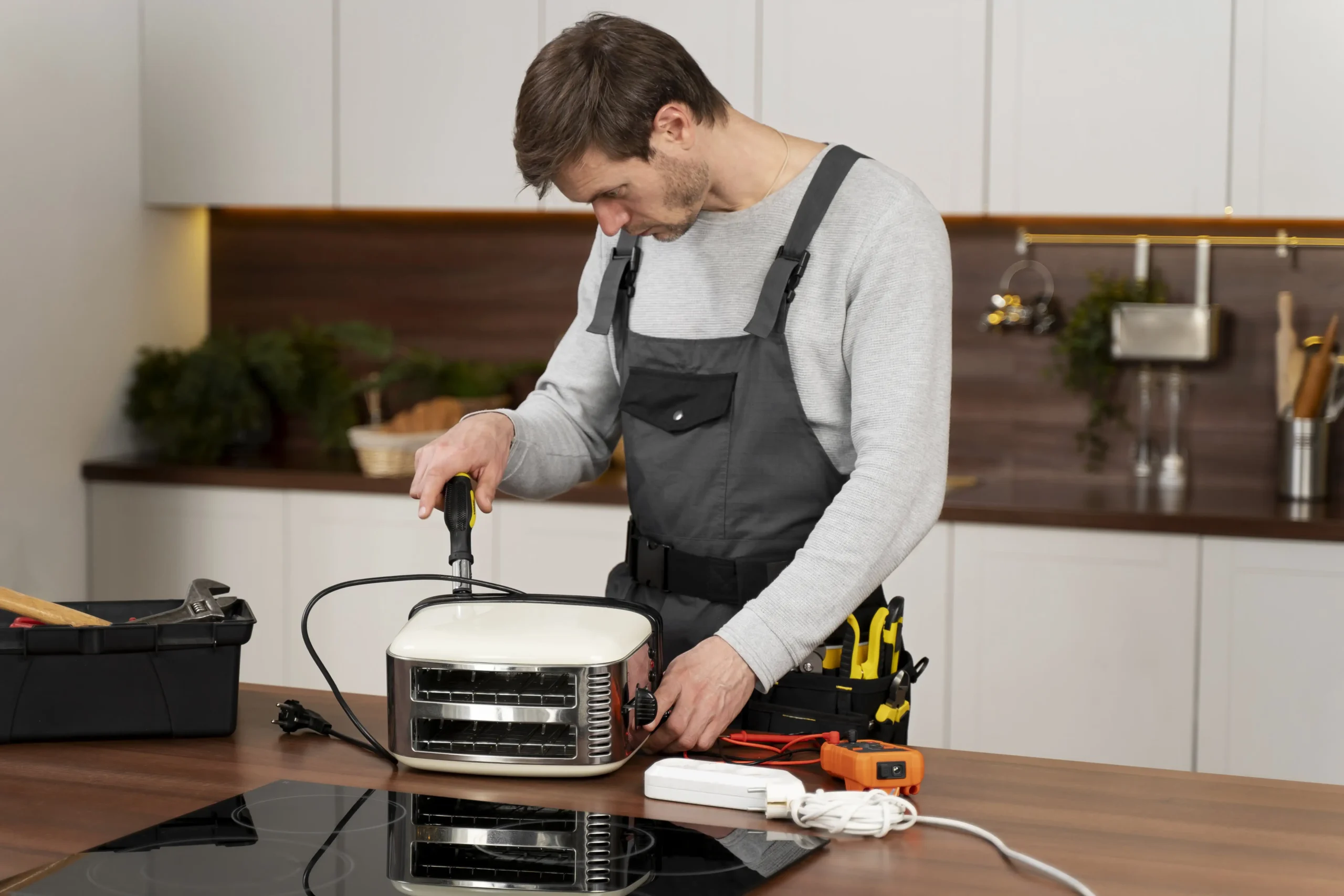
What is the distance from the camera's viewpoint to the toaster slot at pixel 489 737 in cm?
117

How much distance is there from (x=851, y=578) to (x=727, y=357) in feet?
1.11

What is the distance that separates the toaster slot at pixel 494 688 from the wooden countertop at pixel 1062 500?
1604mm

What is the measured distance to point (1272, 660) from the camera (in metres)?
2.53

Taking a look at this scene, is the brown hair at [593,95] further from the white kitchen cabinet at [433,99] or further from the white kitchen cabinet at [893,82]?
the white kitchen cabinet at [433,99]

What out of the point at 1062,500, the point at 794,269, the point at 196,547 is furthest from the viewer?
the point at 196,547

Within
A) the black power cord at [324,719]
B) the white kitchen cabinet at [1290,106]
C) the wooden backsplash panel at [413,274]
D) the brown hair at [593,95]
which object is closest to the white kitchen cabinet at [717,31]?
the wooden backsplash panel at [413,274]

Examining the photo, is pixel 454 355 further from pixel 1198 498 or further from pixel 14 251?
pixel 1198 498

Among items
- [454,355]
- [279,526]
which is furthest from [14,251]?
[454,355]

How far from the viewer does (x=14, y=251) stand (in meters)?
2.84

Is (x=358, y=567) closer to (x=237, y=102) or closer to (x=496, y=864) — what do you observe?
(x=237, y=102)

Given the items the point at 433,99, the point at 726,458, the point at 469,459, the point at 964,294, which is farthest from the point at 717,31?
the point at 469,459

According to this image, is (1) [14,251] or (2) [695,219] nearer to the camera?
(2) [695,219]

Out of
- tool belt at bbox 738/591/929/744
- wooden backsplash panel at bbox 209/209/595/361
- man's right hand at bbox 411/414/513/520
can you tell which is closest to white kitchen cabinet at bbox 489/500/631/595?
wooden backsplash panel at bbox 209/209/595/361

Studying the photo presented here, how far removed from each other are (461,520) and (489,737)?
218mm
